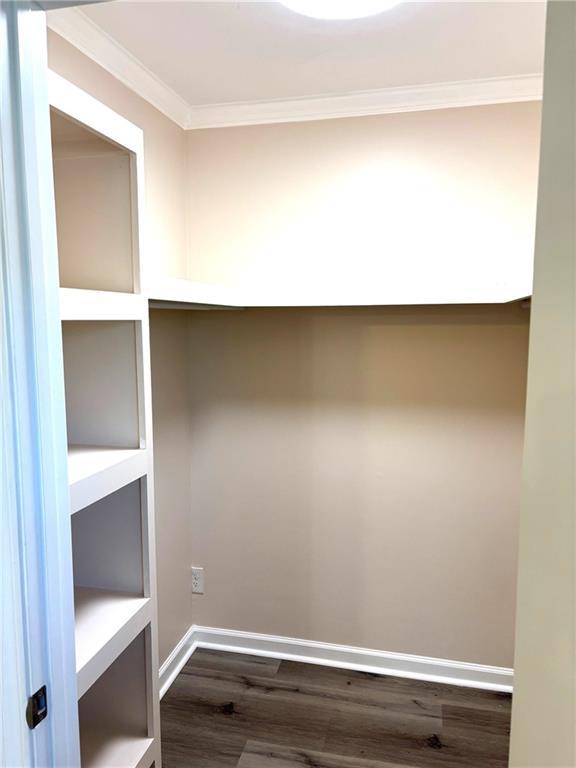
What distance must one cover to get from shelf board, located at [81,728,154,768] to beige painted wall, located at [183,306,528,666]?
119 cm

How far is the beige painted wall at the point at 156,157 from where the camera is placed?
5.76 feet

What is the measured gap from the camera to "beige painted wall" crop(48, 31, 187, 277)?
175cm

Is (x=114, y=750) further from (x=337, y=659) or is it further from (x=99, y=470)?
(x=337, y=659)

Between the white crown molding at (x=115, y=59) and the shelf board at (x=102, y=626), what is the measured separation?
1.60 meters

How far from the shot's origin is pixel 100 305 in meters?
1.24

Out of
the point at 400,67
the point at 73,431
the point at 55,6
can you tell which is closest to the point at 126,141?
the point at 55,6

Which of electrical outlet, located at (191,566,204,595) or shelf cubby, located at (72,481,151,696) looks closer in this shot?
shelf cubby, located at (72,481,151,696)

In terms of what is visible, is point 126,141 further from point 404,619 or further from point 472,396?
point 404,619

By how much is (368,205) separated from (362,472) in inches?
44.9

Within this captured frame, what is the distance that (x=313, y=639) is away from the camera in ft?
8.63

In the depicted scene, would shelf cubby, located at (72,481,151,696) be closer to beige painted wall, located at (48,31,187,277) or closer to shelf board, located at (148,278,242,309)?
shelf board, located at (148,278,242,309)

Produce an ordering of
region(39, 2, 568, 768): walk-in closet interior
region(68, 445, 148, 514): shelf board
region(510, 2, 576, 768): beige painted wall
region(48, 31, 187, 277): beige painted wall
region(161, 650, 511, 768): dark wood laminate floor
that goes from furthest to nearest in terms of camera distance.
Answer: region(39, 2, 568, 768): walk-in closet interior < region(161, 650, 511, 768): dark wood laminate floor < region(48, 31, 187, 277): beige painted wall < region(68, 445, 148, 514): shelf board < region(510, 2, 576, 768): beige painted wall

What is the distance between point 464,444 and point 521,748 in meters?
1.61

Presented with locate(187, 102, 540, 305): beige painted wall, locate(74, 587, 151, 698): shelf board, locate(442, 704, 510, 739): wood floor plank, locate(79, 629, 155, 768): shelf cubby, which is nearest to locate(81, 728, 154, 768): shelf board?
locate(79, 629, 155, 768): shelf cubby
